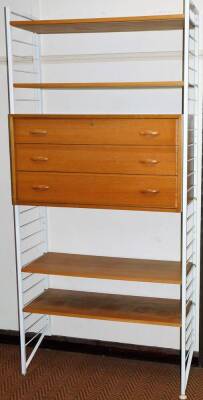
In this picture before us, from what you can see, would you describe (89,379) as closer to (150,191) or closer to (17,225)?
(17,225)

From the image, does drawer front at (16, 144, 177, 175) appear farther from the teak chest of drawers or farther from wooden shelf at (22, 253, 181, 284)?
wooden shelf at (22, 253, 181, 284)

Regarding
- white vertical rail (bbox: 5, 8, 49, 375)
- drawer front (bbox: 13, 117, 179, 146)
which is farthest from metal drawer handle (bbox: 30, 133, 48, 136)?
white vertical rail (bbox: 5, 8, 49, 375)

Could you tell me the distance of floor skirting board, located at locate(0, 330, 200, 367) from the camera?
3627mm

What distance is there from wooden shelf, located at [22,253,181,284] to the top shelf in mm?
1427

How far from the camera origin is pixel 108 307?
339 centimetres

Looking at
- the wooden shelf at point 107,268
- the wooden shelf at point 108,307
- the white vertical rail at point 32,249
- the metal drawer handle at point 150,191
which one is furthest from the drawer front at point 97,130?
the wooden shelf at point 108,307

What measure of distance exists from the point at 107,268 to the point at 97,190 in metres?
0.56

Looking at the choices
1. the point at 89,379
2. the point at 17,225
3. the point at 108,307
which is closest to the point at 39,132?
the point at 17,225

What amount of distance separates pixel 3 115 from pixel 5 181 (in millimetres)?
452

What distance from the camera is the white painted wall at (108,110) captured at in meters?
3.34

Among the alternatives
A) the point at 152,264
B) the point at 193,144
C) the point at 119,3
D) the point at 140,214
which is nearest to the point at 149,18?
the point at 119,3

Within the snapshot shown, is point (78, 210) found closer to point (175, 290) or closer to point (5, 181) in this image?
point (5, 181)

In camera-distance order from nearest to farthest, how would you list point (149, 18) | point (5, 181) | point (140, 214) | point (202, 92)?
point (149, 18) < point (202, 92) < point (140, 214) < point (5, 181)

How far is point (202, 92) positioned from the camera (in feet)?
10.7
